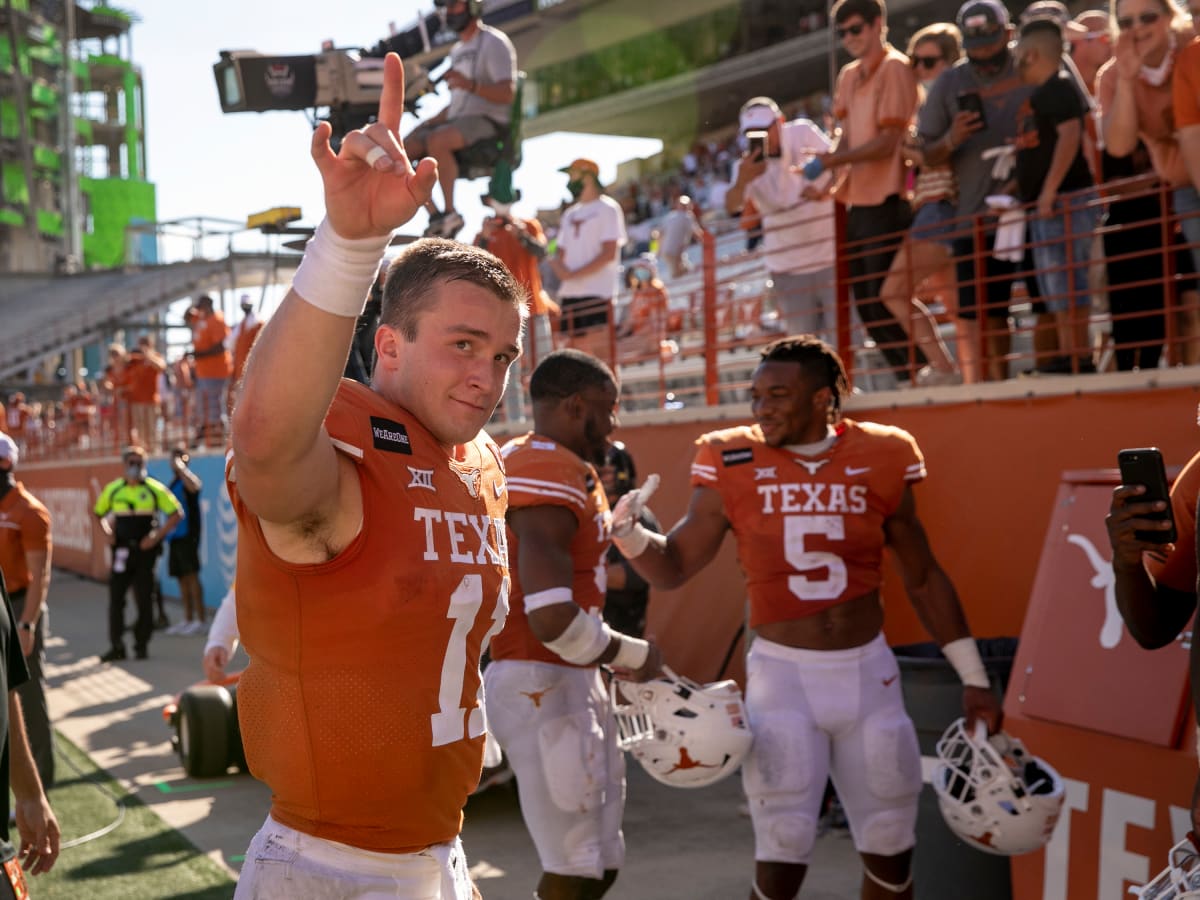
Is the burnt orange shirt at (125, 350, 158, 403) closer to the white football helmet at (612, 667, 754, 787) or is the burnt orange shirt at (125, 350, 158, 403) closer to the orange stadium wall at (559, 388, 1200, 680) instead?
the orange stadium wall at (559, 388, 1200, 680)

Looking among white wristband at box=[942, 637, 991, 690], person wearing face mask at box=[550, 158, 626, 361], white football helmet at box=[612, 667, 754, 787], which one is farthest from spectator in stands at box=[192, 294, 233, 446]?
white wristband at box=[942, 637, 991, 690]

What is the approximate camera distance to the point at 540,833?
4371 millimetres

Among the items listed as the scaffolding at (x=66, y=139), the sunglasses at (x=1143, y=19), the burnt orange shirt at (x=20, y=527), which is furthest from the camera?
the scaffolding at (x=66, y=139)

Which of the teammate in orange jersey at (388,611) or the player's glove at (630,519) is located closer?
the teammate in orange jersey at (388,611)

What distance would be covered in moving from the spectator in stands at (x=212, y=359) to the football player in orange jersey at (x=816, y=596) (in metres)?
14.0

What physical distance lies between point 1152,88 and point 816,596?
3216 mm

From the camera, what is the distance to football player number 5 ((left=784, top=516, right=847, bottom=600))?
4.56 meters

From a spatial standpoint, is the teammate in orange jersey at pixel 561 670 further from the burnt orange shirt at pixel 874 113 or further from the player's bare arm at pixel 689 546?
the burnt orange shirt at pixel 874 113

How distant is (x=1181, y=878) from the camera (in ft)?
8.80

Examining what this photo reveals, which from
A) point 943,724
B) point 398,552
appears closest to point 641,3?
point 943,724

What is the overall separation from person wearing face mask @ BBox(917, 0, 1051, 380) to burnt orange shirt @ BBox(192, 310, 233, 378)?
12.6 m

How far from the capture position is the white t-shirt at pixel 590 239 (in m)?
10.7

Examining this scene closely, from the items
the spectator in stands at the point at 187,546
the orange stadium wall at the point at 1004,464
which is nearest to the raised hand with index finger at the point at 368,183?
the orange stadium wall at the point at 1004,464

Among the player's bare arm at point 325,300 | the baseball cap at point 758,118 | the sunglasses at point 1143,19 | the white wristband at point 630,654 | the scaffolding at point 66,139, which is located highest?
the scaffolding at point 66,139
